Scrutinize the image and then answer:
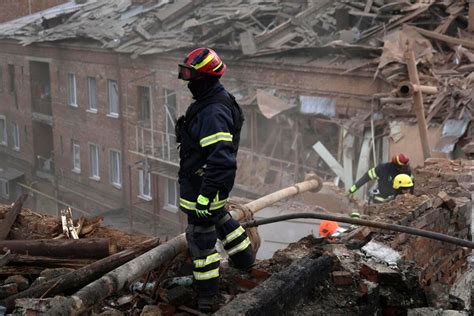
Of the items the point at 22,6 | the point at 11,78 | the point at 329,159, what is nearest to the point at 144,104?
the point at 329,159

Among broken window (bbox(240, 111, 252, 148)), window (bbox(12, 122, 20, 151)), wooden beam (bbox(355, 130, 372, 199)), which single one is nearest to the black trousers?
wooden beam (bbox(355, 130, 372, 199))

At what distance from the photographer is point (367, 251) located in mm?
4547

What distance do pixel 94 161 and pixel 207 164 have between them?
23.5 meters

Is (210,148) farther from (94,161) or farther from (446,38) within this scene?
(94,161)

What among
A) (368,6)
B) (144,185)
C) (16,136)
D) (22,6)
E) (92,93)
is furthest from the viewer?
(22,6)

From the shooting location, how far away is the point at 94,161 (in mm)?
26609

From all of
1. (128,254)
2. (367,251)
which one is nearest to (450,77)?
(367,251)

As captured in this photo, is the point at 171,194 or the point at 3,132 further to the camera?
the point at 3,132

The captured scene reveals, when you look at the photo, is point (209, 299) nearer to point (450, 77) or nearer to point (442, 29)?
point (450, 77)

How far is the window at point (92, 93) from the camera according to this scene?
83.8 ft

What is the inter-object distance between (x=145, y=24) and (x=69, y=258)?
19.4m

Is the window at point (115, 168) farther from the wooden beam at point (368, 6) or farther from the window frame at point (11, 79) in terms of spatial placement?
the wooden beam at point (368, 6)

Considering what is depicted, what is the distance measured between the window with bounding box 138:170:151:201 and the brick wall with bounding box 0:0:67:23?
14842 mm

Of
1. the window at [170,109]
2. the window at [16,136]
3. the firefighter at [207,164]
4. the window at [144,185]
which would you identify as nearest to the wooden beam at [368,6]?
the window at [170,109]
